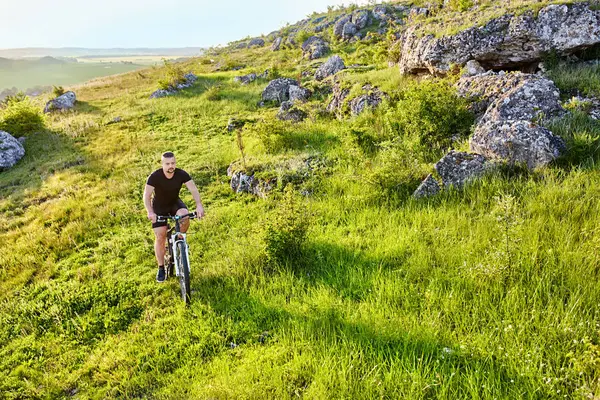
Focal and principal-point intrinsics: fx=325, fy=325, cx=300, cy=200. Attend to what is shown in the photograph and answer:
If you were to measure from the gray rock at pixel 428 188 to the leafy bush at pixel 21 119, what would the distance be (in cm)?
2408

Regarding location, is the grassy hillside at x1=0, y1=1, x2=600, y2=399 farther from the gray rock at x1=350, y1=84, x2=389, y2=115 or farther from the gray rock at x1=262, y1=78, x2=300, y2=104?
the gray rock at x1=262, y1=78, x2=300, y2=104

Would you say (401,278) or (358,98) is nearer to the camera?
(401,278)

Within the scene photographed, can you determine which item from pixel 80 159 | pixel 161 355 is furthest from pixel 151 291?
pixel 80 159

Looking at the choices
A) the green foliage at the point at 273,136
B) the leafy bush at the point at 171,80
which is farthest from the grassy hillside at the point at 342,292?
the leafy bush at the point at 171,80

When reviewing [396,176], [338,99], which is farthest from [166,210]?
[338,99]

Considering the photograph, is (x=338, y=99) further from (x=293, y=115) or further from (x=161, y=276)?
(x=161, y=276)

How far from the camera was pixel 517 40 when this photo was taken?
1039cm

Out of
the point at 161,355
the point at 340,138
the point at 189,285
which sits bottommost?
the point at 161,355

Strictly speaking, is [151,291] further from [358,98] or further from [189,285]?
[358,98]

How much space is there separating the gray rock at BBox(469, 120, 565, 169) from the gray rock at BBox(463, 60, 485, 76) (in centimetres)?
436

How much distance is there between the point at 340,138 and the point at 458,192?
528 cm

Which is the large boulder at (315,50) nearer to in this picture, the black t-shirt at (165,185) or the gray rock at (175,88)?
the gray rock at (175,88)

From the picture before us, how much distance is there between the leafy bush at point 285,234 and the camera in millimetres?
6113

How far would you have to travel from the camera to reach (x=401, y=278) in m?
4.99
